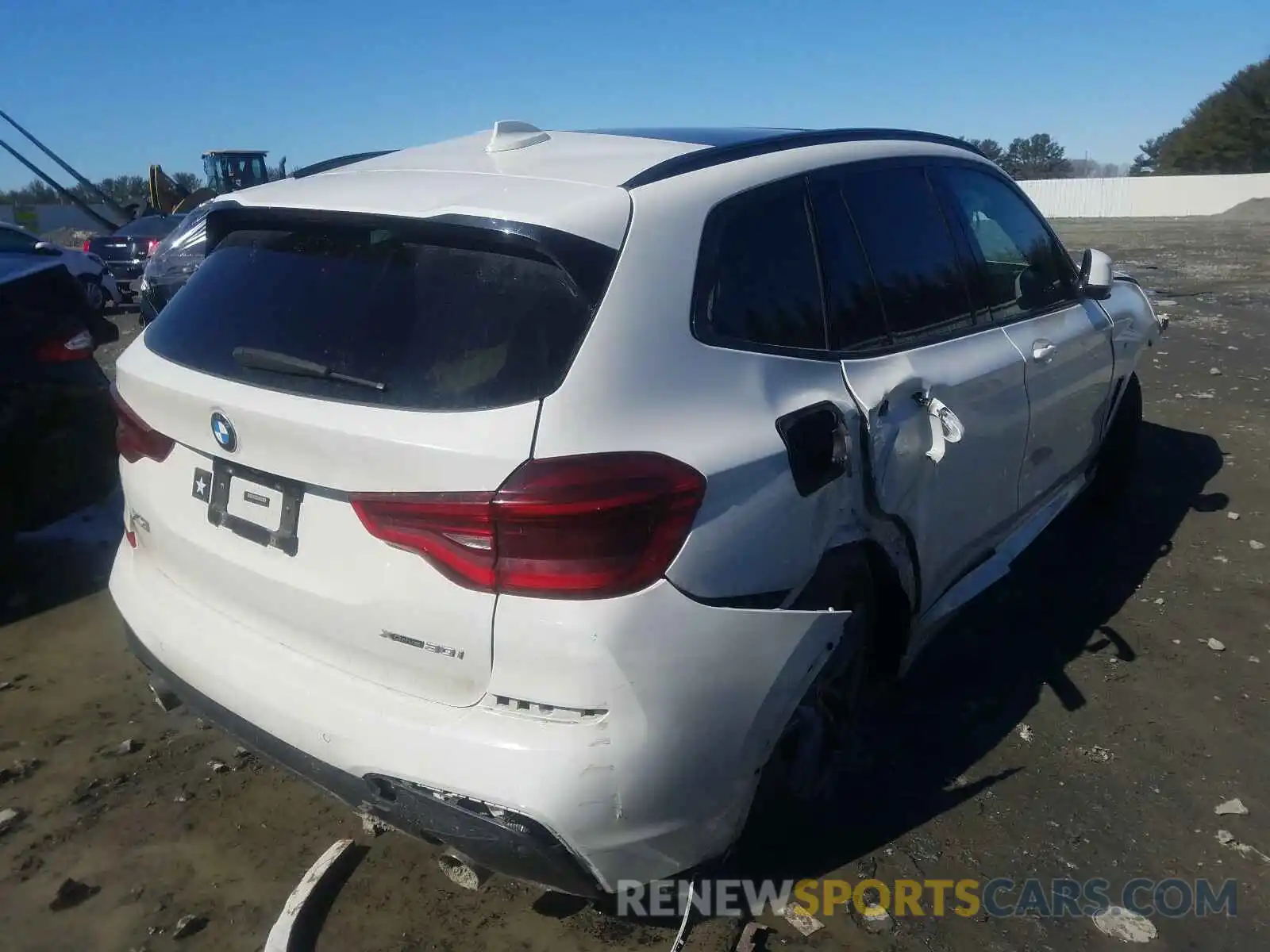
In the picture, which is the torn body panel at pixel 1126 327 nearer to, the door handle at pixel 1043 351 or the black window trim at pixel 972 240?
the black window trim at pixel 972 240

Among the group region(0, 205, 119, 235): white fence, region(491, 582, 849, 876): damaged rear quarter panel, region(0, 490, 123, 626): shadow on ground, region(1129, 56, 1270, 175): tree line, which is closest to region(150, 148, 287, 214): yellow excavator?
region(0, 205, 119, 235): white fence

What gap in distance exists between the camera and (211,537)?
8.18ft

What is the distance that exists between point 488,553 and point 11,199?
59814 mm

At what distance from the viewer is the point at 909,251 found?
3266mm

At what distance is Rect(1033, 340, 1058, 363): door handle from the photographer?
12.3ft

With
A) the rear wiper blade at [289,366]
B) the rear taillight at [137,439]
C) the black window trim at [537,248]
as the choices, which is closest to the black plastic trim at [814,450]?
the black window trim at [537,248]

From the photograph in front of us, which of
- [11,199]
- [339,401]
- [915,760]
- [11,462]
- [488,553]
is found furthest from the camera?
[11,199]

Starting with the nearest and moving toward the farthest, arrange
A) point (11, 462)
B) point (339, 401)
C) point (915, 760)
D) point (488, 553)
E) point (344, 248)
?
1. point (488, 553)
2. point (339, 401)
3. point (344, 248)
4. point (915, 760)
5. point (11, 462)

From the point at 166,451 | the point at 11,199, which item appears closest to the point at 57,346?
the point at 166,451

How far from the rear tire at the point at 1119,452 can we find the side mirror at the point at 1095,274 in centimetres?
85

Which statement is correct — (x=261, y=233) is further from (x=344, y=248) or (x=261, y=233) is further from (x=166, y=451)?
(x=166, y=451)

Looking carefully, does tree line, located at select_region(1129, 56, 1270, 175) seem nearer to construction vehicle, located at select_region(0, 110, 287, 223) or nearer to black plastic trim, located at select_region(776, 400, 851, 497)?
construction vehicle, located at select_region(0, 110, 287, 223)

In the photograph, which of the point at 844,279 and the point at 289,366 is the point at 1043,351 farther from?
the point at 289,366

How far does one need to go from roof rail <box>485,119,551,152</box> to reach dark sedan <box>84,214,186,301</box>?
57.9 feet
